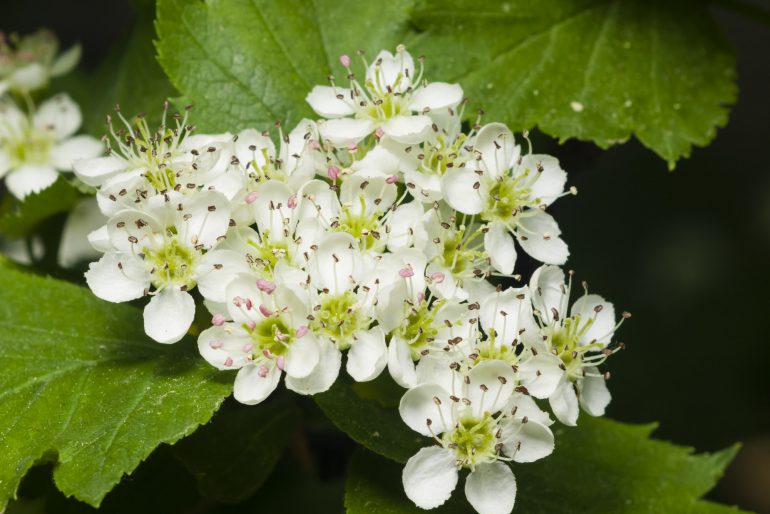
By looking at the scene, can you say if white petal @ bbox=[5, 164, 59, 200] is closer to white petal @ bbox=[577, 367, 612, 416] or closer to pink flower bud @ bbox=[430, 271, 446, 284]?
pink flower bud @ bbox=[430, 271, 446, 284]

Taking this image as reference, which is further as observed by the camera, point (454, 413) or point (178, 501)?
point (178, 501)

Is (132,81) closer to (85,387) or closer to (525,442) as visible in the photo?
(85,387)

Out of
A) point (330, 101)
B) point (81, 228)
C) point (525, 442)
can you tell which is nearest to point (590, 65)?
point (330, 101)

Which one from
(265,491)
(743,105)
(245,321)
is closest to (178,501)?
(245,321)

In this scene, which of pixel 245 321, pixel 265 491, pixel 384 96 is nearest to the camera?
pixel 245 321

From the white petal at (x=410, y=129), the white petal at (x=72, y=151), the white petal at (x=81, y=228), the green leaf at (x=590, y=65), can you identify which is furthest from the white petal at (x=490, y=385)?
the white petal at (x=81, y=228)

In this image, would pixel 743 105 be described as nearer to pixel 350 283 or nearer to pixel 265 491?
pixel 265 491
